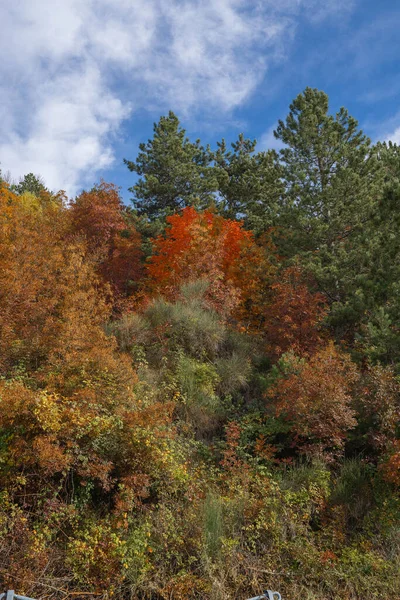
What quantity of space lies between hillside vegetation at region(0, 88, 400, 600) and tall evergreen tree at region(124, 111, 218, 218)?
16.4 ft

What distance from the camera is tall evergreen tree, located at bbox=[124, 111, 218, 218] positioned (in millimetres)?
22656

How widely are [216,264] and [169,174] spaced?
9.00 meters

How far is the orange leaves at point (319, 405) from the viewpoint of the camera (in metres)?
7.97

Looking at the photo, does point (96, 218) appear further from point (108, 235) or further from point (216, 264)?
point (216, 264)

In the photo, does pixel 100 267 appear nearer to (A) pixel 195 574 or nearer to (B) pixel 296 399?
(B) pixel 296 399

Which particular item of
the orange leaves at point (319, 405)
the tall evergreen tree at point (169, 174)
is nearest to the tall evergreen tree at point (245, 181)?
the tall evergreen tree at point (169, 174)

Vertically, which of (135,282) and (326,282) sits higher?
(135,282)

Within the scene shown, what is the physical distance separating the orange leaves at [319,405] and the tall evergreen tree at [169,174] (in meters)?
15.1

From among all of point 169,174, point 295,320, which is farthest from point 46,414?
point 169,174

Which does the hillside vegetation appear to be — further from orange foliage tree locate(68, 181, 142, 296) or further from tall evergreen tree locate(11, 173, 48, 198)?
tall evergreen tree locate(11, 173, 48, 198)

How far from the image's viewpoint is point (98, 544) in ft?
18.1

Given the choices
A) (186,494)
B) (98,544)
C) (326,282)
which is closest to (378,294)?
(326,282)

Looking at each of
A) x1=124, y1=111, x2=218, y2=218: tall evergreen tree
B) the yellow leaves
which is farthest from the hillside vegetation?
x1=124, y1=111, x2=218, y2=218: tall evergreen tree

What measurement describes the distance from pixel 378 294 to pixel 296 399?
4661 mm
